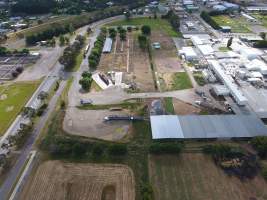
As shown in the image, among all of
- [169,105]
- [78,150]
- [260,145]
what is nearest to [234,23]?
[169,105]

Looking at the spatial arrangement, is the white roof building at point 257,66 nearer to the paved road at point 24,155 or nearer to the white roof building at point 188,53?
the white roof building at point 188,53

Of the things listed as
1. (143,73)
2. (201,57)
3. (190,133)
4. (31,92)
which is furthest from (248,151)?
(31,92)

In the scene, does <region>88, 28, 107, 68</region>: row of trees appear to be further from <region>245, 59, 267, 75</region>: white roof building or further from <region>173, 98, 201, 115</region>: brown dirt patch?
<region>245, 59, 267, 75</region>: white roof building

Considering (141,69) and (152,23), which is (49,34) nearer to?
(152,23)

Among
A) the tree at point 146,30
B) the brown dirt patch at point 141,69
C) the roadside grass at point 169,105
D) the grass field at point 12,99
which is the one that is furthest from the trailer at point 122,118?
the tree at point 146,30

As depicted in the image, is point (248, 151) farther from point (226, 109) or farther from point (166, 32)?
point (166, 32)

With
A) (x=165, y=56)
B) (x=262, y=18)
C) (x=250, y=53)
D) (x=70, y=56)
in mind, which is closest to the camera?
(x=70, y=56)
